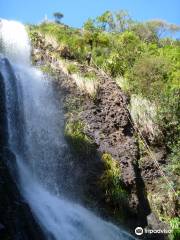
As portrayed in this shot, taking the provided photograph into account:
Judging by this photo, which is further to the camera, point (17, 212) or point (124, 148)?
point (124, 148)

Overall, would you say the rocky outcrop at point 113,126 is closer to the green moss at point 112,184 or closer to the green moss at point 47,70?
the green moss at point 47,70

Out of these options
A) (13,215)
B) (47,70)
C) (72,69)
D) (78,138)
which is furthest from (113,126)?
(13,215)

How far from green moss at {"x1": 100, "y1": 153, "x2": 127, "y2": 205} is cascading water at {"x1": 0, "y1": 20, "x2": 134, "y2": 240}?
38.3 inches

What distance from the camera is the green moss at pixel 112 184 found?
38.0 ft

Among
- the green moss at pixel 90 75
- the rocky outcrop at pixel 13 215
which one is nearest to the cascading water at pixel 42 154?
the rocky outcrop at pixel 13 215

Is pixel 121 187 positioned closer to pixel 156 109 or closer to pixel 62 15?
pixel 156 109

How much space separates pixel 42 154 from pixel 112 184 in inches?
85.3

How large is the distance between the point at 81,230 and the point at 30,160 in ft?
10.3

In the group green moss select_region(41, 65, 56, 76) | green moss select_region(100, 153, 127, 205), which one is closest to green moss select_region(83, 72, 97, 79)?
green moss select_region(41, 65, 56, 76)

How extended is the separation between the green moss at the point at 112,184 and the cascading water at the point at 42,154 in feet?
3.19

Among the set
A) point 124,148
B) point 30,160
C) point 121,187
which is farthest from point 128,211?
point 30,160

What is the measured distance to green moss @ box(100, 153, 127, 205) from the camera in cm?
1159

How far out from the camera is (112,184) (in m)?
11.8

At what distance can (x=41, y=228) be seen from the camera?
8.41 m
